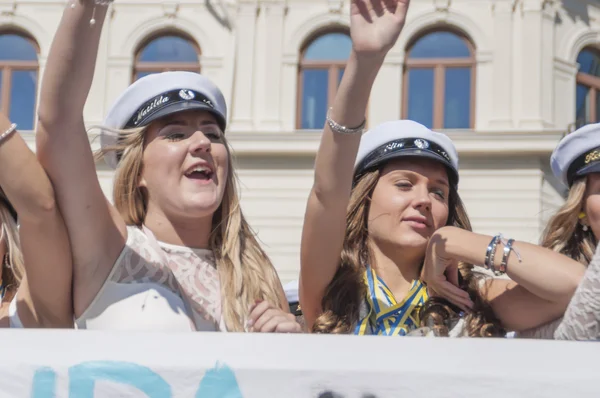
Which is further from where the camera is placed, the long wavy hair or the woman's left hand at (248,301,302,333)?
the long wavy hair

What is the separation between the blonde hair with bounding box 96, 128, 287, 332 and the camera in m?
2.62

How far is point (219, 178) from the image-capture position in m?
2.69

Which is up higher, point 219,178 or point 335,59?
point 335,59

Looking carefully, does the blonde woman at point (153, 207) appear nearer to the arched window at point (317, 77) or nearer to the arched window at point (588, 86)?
the arched window at point (317, 77)

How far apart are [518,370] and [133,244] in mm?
1044

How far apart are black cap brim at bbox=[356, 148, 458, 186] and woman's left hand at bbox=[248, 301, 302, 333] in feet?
2.07

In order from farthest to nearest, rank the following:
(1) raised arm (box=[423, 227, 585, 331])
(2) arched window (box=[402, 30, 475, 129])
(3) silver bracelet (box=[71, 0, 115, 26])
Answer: (2) arched window (box=[402, 30, 475, 129])
(1) raised arm (box=[423, 227, 585, 331])
(3) silver bracelet (box=[71, 0, 115, 26])

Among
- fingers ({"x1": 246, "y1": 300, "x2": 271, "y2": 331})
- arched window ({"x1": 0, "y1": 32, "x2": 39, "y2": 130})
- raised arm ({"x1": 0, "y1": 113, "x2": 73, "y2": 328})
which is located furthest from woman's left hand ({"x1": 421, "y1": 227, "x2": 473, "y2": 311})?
arched window ({"x1": 0, "y1": 32, "x2": 39, "y2": 130})

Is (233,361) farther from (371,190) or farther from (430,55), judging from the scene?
(430,55)

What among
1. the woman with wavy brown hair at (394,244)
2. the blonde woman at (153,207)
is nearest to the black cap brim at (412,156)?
the woman with wavy brown hair at (394,244)

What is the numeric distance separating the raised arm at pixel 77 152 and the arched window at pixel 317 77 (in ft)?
48.8

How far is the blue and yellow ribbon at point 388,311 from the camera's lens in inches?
107

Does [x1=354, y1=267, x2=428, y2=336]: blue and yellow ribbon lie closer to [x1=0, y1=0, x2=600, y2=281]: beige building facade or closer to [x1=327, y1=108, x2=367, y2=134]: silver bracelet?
[x1=327, y1=108, x2=367, y2=134]: silver bracelet

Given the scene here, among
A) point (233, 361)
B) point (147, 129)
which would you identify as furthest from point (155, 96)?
point (233, 361)
